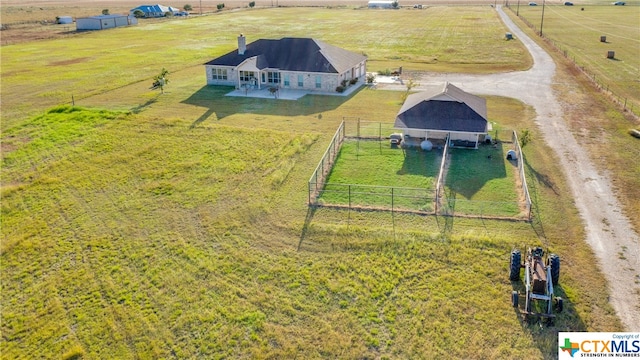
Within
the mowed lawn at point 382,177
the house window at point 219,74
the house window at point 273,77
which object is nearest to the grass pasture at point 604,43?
the mowed lawn at point 382,177

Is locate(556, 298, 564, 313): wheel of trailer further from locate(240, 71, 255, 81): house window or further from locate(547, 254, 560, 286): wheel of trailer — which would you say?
locate(240, 71, 255, 81): house window

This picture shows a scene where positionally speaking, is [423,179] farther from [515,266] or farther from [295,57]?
[295,57]

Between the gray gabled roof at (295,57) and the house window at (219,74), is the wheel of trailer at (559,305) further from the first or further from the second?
the house window at (219,74)

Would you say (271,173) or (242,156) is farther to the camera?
(242,156)

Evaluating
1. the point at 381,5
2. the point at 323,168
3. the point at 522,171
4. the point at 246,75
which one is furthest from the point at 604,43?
the point at 381,5

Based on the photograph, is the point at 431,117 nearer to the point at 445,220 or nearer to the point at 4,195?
the point at 445,220

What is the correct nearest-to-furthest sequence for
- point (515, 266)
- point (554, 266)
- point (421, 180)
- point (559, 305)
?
point (559, 305) < point (554, 266) < point (515, 266) < point (421, 180)

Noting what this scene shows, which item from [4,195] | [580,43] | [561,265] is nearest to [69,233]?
[4,195]
